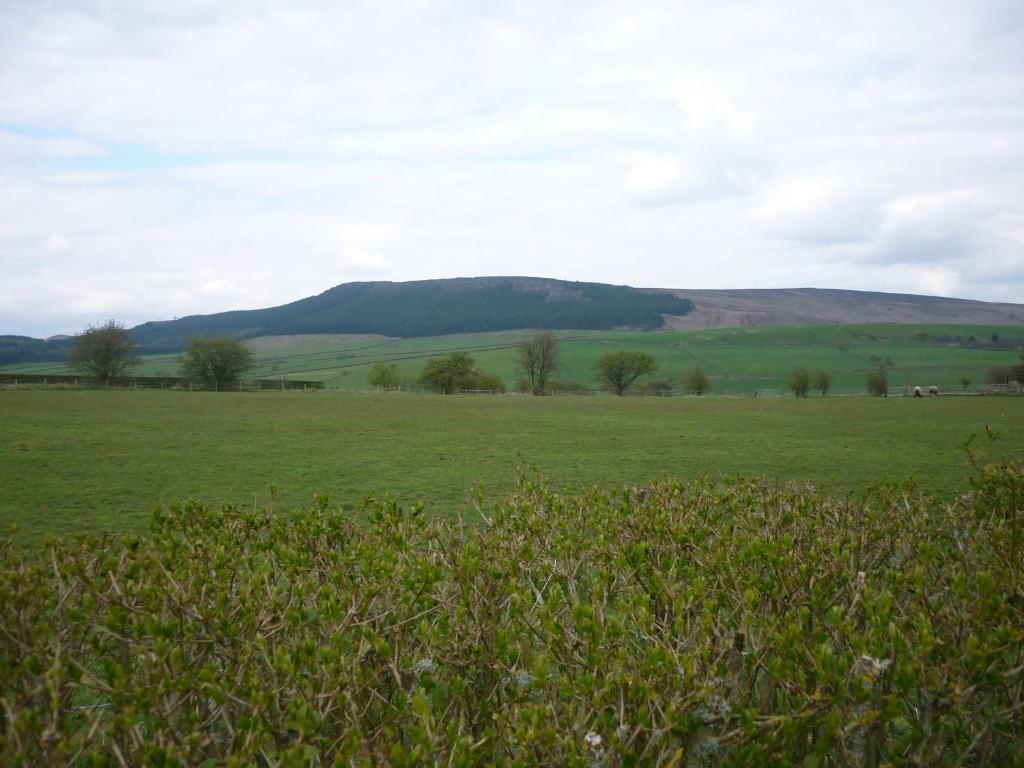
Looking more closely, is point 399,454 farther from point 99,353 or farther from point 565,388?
point 565,388

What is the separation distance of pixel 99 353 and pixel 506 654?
85.5 meters

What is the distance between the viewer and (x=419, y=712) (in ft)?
8.90

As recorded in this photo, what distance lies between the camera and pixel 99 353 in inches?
2970

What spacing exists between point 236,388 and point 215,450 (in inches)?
2333

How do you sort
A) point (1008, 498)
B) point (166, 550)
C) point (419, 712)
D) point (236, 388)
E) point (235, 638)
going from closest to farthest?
point (419, 712) → point (235, 638) → point (166, 550) → point (1008, 498) → point (236, 388)

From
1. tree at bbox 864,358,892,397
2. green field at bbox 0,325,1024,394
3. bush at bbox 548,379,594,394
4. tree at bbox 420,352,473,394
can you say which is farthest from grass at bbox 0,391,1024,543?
green field at bbox 0,325,1024,394

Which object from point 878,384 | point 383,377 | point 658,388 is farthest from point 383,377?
point 878,384

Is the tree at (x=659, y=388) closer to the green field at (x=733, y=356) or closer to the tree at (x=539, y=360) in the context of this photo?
the green field at (x=733, y=356)

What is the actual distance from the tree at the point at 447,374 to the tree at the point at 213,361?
74.5 ft

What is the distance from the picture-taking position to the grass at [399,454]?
47.2 ft

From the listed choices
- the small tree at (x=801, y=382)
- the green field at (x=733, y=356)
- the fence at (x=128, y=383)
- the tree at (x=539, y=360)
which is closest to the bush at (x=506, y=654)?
the fence at (x=128, y=383)

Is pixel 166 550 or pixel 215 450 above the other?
pixel 166 550

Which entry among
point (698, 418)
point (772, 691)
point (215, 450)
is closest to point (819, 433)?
point (698, 418)

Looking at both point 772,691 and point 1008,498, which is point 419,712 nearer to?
point 772,691
